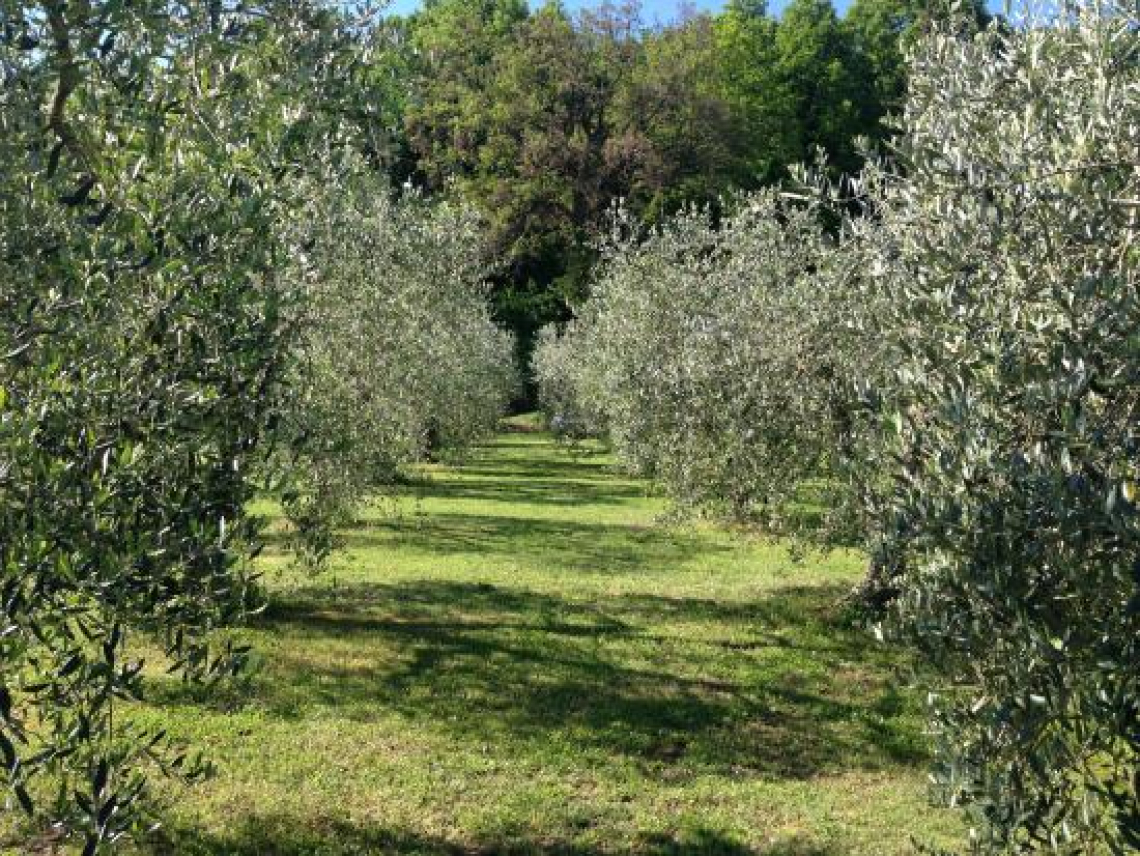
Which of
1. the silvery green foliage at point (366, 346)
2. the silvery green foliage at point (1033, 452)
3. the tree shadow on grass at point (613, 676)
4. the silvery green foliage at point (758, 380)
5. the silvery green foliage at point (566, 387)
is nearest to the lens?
the silvery green foliage at point (1033, 452)

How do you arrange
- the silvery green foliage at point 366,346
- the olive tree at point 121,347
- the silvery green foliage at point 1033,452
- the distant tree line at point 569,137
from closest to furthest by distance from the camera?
the silvery green foliage at point 1033,452, the olive tree at point 121,347, the silvery green foliage at point 366,346, the distant tree line at point 569,137

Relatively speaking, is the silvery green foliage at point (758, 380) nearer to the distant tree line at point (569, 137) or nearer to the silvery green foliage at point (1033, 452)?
the silvery green foliage at point (1033, 452)

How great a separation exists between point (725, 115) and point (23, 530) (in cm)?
6389

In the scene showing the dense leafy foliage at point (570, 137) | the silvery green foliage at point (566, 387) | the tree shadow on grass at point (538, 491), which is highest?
the dense leafy foliage at point (570, 137)

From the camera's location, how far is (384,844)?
9.59 meters

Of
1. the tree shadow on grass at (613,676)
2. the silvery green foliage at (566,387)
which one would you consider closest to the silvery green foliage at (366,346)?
the tree shadow on grass at (613,676)

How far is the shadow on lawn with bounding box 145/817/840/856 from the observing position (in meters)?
9.33

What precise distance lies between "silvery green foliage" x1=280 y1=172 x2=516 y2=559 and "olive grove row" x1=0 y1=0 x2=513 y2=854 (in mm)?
908

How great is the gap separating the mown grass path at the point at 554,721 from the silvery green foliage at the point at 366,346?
2.17 m

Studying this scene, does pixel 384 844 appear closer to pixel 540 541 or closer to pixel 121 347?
pixel 121 347

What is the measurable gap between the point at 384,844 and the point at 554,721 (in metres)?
3.56

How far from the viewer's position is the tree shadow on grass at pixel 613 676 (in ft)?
40.5

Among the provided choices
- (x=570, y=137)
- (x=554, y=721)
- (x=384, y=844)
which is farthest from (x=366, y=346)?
(x=570, y=137)

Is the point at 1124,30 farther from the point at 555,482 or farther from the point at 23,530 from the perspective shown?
the point at 555,482
